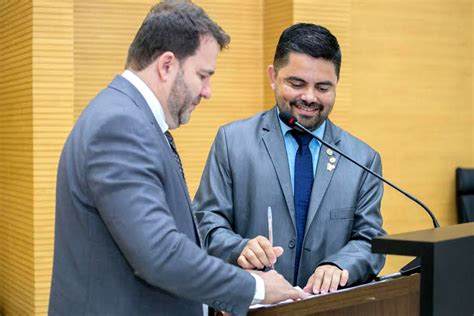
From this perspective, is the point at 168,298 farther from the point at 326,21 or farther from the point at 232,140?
the point at 326,21

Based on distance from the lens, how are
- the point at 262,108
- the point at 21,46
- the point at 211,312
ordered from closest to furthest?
the point at 211,312 < the point at 21,46 < the point at 262,108

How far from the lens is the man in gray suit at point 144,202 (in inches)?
61.8

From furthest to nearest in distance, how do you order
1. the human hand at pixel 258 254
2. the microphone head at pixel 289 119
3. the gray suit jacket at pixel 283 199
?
the gray suit jacket at pixel 283 199, the microphone head at pixel 289 119, the human hand at pixel 258 254

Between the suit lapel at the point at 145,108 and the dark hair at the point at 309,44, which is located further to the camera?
the dark hair at the point at 309,44

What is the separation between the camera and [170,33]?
173cm

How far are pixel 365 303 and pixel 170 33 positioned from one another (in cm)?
71

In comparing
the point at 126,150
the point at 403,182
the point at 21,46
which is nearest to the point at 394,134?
the point at 403,182

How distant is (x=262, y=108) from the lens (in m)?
4.90

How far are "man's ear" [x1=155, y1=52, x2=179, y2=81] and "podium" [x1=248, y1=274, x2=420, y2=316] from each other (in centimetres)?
54

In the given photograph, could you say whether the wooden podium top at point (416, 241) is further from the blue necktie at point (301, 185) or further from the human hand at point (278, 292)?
the blue necktie at point (301, 185)

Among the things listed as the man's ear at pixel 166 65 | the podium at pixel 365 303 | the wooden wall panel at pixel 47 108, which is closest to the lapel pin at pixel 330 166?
the podium at pixel 365 303

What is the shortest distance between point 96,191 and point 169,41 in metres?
0.37

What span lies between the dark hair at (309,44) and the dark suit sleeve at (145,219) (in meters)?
0.85

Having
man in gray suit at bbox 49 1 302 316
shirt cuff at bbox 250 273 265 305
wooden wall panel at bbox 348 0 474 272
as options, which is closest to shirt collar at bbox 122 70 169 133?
man in gray suit at bbox 49 1 302 316
